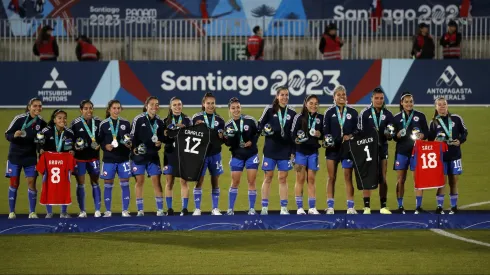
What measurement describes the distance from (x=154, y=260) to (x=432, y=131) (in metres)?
5.85

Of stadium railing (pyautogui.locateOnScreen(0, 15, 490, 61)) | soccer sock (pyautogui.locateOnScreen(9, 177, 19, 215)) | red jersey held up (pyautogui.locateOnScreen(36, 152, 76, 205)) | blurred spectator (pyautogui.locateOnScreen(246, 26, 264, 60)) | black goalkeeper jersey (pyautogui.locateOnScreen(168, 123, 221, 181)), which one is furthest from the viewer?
stadium railing (pyautogui.locateOnScreen(0, 15, 490, 61))

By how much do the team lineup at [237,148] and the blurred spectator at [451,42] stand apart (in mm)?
10698

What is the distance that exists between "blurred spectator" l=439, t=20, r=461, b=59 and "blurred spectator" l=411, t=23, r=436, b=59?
0.51 meters

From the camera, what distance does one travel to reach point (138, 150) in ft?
59.5

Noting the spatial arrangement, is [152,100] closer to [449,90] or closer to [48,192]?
[48,192]

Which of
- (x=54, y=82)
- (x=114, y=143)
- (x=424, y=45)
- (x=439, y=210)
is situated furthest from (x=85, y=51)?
(x=439, y=210)

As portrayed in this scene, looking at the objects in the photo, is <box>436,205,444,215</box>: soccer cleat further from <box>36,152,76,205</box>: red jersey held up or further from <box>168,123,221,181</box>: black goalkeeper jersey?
<box>36,152,76,205</box>: red jersey held up

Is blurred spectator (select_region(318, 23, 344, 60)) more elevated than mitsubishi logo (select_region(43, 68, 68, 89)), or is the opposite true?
blurred spectator (select_region(318, 23, 344, 60))

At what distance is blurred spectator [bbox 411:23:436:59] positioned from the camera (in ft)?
93.8

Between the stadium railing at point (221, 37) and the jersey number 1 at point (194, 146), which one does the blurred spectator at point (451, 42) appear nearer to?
the stadium railing at point (221, 37)

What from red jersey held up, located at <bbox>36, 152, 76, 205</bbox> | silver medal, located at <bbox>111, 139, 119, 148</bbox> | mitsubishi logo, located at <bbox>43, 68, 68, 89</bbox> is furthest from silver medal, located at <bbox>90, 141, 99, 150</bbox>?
mitsubishi logo, located at <bbox>43, 68, 68, 89</bbox>

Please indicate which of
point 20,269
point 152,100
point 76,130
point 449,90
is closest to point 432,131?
point 152,100

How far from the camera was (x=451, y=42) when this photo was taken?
95.0ft

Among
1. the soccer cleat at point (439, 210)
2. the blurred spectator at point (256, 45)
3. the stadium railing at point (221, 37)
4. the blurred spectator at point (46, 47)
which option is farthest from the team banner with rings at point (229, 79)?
the soccer cleat at point (439, 210)
